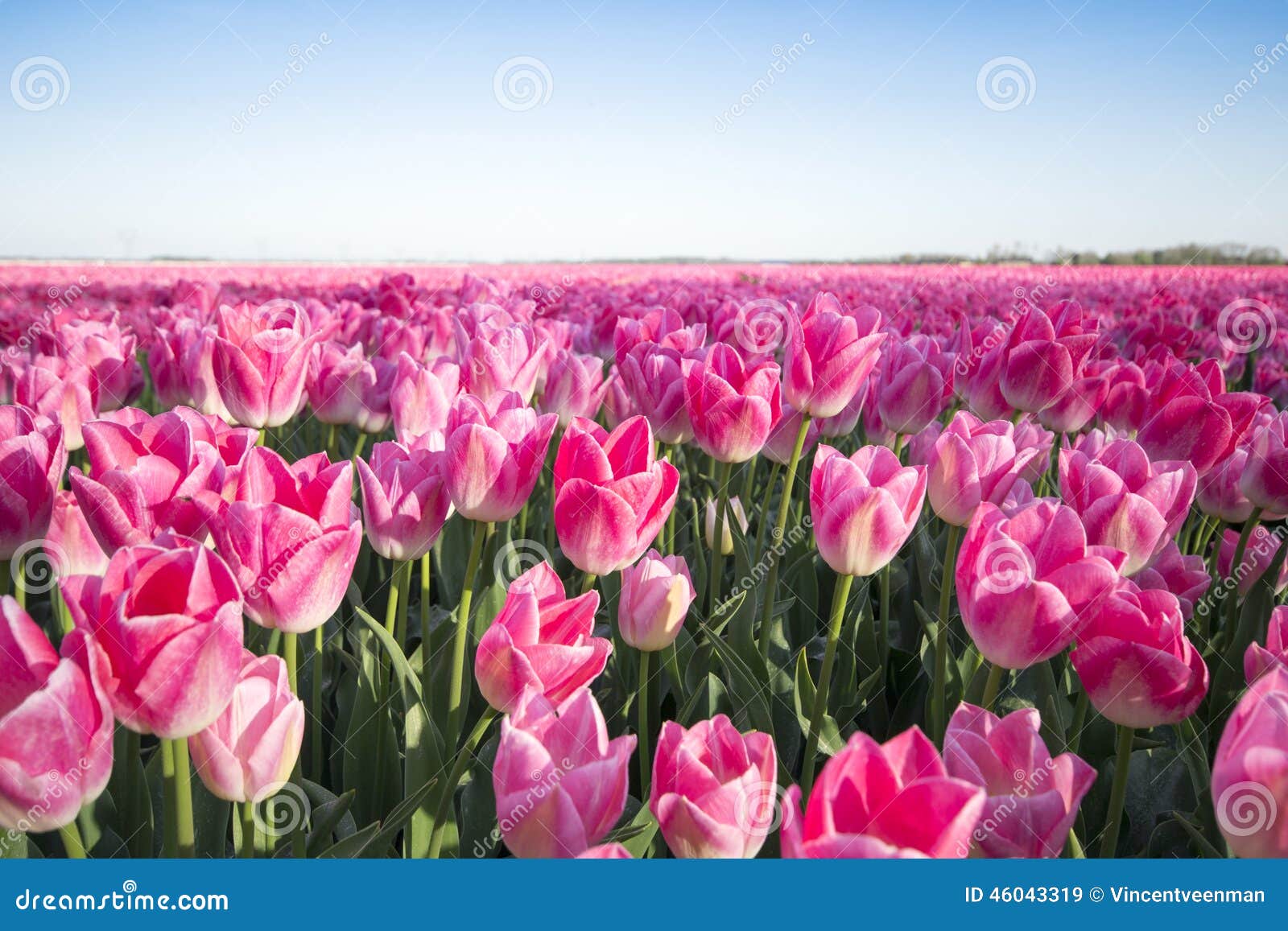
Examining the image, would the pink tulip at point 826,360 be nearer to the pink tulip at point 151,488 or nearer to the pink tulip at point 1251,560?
the pink tulip at point 1251,560

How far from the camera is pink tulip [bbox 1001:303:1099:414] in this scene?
6.68ft

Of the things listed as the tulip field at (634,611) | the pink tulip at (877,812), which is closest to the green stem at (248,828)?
the tulip field at (634,611)

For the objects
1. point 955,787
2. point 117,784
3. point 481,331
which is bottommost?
point 117,784

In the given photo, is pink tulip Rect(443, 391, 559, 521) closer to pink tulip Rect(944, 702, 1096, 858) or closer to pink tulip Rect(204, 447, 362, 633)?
pink tulip Rect(204, 447, 362, 633)

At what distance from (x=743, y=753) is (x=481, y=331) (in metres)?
1.41

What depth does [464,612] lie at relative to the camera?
1.36 metres

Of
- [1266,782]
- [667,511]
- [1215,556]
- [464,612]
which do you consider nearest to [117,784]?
[464,612]

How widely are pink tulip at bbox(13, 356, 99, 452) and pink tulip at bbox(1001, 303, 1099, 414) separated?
2.03 meters

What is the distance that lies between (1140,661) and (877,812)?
500 mm

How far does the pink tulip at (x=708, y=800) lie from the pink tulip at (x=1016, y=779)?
0.17 metres

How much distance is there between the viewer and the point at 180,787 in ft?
3.10

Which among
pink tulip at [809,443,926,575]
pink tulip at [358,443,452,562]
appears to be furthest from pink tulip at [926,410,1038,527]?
pink tulip at [358,443,452,562]

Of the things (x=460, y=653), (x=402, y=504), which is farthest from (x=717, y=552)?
(x=402, y=504)

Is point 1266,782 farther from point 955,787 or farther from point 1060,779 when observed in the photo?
point 955,787
